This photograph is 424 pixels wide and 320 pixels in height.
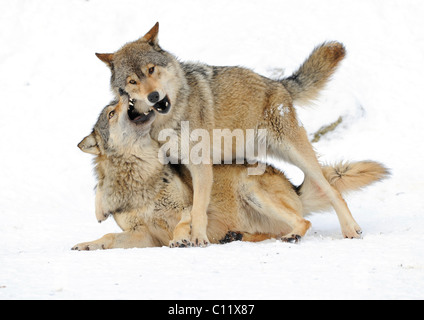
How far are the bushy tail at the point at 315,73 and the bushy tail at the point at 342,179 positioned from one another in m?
0.88

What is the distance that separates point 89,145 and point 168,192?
92cm

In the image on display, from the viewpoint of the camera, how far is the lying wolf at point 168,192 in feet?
15.7

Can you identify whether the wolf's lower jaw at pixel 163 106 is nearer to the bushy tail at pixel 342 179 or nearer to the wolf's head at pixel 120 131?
the wolf's head at pixel 120 131

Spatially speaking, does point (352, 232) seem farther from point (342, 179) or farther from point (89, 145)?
point (89, 145)

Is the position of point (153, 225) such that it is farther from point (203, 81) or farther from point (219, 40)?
point (219, 40)

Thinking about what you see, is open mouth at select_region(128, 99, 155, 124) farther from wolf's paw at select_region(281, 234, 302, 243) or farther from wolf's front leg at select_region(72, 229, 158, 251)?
wolf's paw at select_region(281, 234, 302, 243)

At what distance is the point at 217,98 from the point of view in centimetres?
529

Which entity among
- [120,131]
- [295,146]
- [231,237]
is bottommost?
[231,237]

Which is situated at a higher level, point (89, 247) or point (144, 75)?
point (144, 75)

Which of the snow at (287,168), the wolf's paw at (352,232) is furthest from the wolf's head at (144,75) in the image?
the wolf's paw at (352,232)

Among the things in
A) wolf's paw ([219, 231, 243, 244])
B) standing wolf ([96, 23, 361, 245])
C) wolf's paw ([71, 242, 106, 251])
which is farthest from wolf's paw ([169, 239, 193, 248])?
wolf's paw ([71, 242, 106, 251])

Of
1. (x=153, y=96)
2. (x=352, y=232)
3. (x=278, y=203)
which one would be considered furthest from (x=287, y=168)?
(x=153, y=96)

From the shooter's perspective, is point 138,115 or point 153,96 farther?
point 138,115

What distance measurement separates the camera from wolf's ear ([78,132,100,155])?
5.01 metres
